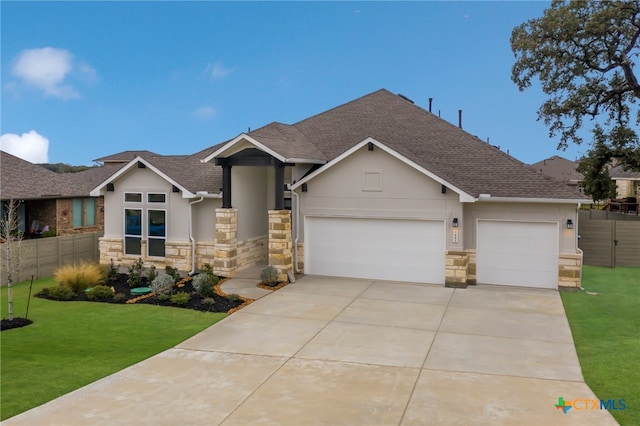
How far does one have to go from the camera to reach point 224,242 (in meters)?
17.6

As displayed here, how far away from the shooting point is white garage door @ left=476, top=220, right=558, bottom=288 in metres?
16.1

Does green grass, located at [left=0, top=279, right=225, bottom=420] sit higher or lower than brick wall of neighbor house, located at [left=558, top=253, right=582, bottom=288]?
lower

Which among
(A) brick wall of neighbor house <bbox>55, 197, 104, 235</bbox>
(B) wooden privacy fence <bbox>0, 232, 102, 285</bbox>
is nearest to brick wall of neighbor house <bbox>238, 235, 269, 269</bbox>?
(B) wooden privacy fence <bbox>0, 232, 102, 285</bbox>

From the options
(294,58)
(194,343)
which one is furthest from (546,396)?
(294,58)

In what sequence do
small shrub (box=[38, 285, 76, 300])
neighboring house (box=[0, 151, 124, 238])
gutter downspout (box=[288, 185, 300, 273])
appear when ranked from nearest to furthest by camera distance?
1. small shrub (box=[38, 285, 76, 300])
2. gutter downspout (box=[288, 185, 300, 273])
3. neighboring house (box=[0, 151, 124, 238])

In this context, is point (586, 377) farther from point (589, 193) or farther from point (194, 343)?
point (589, 193)

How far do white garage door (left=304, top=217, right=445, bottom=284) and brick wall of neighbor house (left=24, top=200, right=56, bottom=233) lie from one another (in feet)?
47.9

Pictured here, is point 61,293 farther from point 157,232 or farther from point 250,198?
point 250,198

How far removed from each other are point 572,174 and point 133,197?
5135 cm

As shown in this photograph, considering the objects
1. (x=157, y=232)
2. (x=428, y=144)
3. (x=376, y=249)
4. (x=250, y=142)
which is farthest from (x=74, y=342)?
(x=428, y=144)

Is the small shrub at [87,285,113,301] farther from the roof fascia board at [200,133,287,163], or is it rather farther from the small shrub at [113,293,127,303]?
the roof fascia board at [200,133,287,163]

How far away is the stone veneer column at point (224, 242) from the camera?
691 inches

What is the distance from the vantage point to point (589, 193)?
1179 inches

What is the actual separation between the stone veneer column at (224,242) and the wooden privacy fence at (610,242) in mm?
13619
